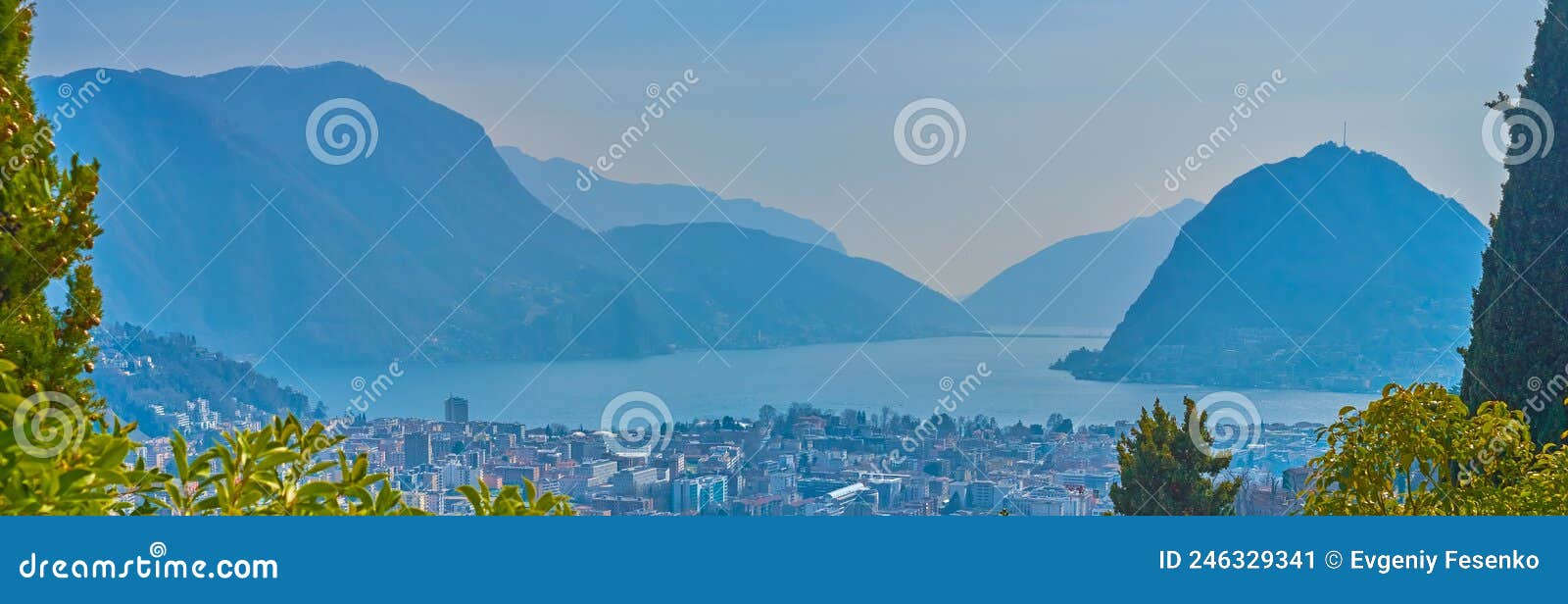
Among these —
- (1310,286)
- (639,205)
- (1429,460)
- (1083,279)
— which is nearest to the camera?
(1429,460)

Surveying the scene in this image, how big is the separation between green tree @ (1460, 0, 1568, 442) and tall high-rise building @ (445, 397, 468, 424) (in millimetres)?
11224

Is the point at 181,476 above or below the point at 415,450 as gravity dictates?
below

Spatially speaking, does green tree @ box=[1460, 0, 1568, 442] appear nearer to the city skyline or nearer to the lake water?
the lake water

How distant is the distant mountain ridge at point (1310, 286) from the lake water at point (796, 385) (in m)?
0.72

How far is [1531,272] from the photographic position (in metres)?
8.32

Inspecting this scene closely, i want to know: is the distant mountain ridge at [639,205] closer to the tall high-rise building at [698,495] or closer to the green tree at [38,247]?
the tall high-rise building at [698,495]

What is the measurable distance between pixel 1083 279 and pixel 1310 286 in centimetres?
402

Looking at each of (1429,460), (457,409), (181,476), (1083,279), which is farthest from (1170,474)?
(1083,279)

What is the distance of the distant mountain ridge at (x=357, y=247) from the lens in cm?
2095

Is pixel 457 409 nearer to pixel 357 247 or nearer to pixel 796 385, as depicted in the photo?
pixel 796 385

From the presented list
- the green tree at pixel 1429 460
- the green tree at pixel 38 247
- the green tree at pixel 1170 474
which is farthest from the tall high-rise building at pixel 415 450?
the green tree at pixel 1429 460

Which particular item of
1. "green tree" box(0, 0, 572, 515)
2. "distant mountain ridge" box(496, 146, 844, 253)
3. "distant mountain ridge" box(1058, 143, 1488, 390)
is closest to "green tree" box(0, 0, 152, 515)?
"green tree" box(0, 0, 572, 515)

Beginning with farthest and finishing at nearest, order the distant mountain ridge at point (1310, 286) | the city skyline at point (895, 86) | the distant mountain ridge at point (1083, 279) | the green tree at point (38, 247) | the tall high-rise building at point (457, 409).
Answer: the distant mountain ridge at point (1083, 279)
the distant mountain ridge at point (1310, 286)
the city skyline at point (895, 86)
the tall high-rise building at point (457, 409)
the green tree at point (38, 247)

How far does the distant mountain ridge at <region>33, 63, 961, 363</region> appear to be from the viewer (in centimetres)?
2095
